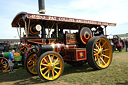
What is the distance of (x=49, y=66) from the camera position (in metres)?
4.15

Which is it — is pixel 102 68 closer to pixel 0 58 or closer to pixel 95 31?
pixel 95 31

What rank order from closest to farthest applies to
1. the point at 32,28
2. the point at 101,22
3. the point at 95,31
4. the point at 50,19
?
the point at 50,19 < the point at 32,28 < the point at 101,22 < the point at 95,31

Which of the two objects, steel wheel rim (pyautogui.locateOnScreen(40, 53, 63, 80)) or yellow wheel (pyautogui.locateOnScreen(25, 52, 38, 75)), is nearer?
steel wheel rim (pyautogui.locateOnScreen(40, 53, 63, 80))

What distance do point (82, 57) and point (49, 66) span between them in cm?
149

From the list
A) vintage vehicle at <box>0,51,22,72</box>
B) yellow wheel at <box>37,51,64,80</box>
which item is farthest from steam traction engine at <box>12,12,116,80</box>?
vintage vehicle at <box>0,51,22,72</box>

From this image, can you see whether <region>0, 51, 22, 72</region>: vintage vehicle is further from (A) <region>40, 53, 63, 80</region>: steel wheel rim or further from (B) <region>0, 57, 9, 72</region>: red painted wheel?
(A) <region>40, 53, 63, 80</region>: steel wheel rim

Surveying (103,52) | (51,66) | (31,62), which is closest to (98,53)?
(103,52)

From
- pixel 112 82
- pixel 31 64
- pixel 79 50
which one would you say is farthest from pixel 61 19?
pixel 112 82

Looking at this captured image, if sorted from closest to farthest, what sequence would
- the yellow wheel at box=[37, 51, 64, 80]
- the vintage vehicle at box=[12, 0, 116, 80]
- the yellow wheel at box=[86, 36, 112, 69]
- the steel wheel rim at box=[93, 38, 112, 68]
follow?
the yellow wheel at box=[37, 51, 64, 80] < the vintage vehicle at box=[12, 0, 116, 80] < the yellow wheel at box=[86, 36, 112, 69] < the steel wheel rim at box=[93, 38, 112, 68]

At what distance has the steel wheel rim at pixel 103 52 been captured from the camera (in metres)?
5.44

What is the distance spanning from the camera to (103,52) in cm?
578

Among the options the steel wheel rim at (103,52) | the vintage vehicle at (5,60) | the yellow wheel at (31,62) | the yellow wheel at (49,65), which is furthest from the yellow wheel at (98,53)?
the vintage vehicle at (5,60)

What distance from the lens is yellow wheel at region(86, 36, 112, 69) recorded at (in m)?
4.96

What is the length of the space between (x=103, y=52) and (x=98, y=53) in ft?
1.57
